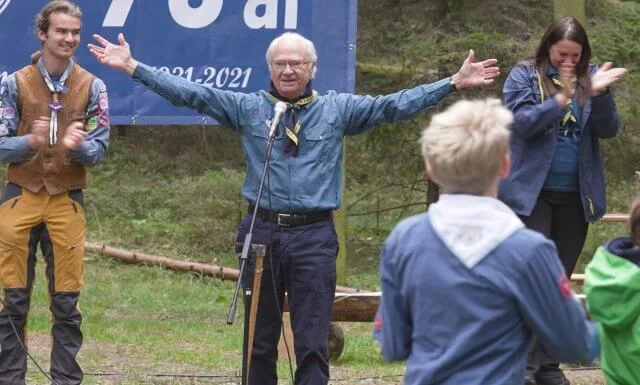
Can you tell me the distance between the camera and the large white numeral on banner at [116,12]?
8.84 metres

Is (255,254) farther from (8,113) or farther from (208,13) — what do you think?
(208,13)

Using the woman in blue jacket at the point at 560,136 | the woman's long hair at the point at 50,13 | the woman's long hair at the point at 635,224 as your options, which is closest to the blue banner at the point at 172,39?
the woman's long hair at the point at 50,13

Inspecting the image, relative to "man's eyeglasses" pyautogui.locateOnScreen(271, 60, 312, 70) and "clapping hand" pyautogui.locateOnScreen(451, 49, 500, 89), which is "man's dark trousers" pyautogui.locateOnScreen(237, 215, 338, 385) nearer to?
"man's eyeglasses" pyautogui.locateOnScreen(271, 60, 312, 70)

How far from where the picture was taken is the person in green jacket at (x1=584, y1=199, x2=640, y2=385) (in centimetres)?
421

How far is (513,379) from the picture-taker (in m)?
3.69

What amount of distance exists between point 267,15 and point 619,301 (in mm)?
5055

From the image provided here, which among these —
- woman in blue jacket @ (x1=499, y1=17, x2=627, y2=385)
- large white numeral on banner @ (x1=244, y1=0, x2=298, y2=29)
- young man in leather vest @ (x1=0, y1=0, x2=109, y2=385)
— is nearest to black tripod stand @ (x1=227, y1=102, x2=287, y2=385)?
young man in leather vest @ (x1=0, y1=0, x2=109, y2=385)

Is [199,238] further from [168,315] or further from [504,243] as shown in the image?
[504,243]

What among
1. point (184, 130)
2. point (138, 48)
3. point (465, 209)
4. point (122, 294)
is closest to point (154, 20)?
point (138, 48)

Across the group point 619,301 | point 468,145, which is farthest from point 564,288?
point 619,301

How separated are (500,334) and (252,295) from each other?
244 centimetres

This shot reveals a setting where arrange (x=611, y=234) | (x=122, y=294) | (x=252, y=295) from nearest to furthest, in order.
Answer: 1. (x=252, y=295)
2. (x=122, y=294)
3. (x=611, y=234)

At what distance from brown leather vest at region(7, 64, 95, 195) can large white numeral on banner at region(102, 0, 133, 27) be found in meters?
2.28

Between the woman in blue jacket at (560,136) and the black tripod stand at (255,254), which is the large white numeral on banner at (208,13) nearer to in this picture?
the woman in blue jacket at (560,136)
